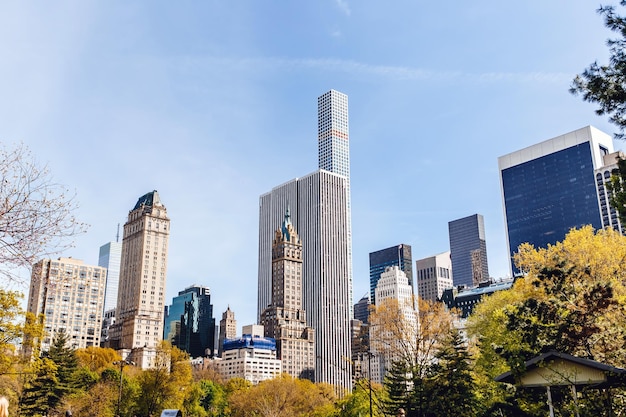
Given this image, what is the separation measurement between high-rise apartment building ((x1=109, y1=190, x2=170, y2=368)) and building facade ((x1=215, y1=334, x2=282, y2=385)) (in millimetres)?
27069

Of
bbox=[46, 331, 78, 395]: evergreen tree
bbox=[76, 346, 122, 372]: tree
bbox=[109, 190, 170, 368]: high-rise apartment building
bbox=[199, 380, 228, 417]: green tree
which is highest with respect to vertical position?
bbox=[109, 190, 170, 368]: high-rise apartment building

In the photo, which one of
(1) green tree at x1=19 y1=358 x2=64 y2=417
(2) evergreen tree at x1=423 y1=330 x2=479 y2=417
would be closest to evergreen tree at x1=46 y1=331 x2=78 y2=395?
(1) green tree at x1=19 y1=358 x2=64 y2=417

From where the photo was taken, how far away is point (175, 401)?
64375 mm

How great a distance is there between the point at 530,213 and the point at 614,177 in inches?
7587

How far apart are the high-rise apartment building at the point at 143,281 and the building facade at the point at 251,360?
2707 centimetres

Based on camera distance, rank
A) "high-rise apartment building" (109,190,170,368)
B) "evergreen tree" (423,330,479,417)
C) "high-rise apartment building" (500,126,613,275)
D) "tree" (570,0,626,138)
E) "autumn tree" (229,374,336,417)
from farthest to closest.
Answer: "high-rise apartment building" (500,126,613,275) < "high-rise apartment building" (109,190,170,368) < "autumn tree" (229,374,336,417) < "evergreen tree" (423,330,479,417) < "tree" (570,0,626,138)

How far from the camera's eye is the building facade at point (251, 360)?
190 meters

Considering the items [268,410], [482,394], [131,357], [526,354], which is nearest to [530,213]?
[131,357]

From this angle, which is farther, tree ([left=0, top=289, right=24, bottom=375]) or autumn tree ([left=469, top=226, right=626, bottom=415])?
tree ([left=0, top=289, right=24, bottom=375])

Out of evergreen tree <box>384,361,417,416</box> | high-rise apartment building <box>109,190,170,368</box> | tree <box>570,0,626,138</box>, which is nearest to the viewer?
tree <box>570,0,626,138</box>

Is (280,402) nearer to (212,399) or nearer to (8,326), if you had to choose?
(212,399)

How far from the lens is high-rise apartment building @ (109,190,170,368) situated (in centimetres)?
18012

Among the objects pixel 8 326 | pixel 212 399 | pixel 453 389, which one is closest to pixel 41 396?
pixel 8 326

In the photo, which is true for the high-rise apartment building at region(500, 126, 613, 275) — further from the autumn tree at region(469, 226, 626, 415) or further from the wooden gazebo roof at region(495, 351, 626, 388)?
the wooden gazebo roof at region(495, 351, 626, 388)
